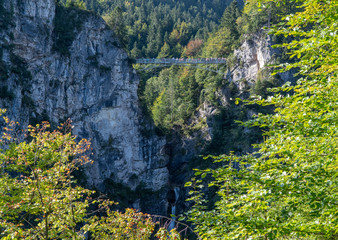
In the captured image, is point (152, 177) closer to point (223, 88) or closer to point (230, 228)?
point (223, 88)

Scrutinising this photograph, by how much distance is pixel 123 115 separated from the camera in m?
32.2

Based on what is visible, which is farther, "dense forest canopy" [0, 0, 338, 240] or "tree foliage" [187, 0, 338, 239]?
"dense forest canopy" [0, 0, 338, 240]

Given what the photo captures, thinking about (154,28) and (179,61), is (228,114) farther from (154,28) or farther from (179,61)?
(154,28)

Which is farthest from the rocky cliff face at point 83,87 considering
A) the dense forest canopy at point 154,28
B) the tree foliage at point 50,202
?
the dense forest canopy at point 154,28

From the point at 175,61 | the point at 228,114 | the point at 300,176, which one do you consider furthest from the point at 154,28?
the point at 300,176

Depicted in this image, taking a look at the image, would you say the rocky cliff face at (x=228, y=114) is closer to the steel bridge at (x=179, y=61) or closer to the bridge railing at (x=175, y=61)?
the steel bridge at (x=179, y=61)

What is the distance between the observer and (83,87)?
29672 millimetres

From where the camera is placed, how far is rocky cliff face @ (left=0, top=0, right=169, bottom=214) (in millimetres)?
24391

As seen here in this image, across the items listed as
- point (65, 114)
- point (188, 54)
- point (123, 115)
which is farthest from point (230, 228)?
point (188, 54)

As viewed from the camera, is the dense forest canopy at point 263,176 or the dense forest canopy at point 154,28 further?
the dense forest canopy at point 154,28

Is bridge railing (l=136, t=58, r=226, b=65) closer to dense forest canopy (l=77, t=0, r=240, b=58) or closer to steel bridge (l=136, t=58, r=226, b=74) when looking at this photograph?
steel bridge (l=136, t=58, r=226, b=74)

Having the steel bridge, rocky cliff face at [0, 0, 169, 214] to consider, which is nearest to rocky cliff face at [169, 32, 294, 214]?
the steel bridge

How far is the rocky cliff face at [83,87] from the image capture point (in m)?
24.4

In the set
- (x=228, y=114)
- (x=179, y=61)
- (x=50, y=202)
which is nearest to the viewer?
(x=50, y=202)
